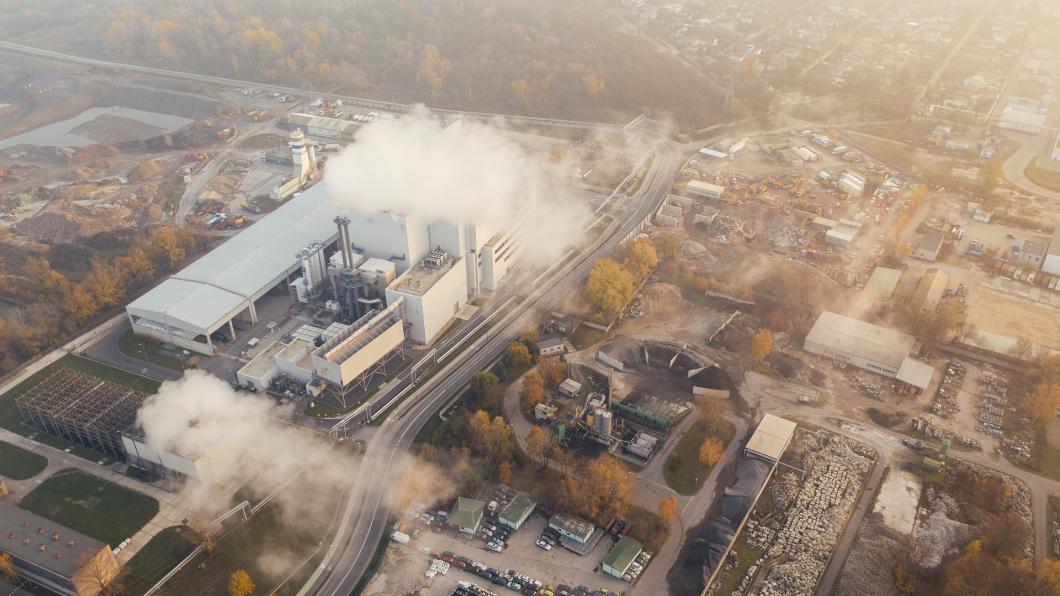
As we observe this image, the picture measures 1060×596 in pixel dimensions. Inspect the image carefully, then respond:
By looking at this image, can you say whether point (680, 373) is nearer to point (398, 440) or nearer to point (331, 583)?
point (398, 440)

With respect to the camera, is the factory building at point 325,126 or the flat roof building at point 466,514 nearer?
the flat roof building at point 466,514

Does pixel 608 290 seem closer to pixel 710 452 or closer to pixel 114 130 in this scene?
pixel 710 452

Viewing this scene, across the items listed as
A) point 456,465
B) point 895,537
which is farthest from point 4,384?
point 895,537

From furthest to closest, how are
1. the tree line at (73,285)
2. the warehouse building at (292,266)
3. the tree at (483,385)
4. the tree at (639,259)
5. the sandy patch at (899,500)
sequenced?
the tree at (639,259) < the warehouse building at (292,266) < the tree line at (73,285) < the tree at (483,385) < the sandy patch at (899,500)

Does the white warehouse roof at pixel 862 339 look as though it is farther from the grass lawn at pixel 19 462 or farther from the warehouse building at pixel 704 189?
the grass lawn at pixel 19 462

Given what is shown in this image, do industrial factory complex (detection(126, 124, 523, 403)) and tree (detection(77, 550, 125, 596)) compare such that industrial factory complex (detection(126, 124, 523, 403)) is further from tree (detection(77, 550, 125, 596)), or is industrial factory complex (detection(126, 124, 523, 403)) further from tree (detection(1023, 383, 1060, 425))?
tree (detection(1023, 383, 1060, 425))

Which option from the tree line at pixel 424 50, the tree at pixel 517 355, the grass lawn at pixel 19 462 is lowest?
the grass lawn at pixel 19 462

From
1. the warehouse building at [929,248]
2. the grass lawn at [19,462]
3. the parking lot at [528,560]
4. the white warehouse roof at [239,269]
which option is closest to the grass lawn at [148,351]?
the white warehouse roof at [239,269]

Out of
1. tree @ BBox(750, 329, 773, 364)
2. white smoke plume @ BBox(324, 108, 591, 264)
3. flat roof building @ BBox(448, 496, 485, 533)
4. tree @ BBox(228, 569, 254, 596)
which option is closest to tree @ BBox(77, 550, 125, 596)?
tree @ BBox(228, 569, 254, 596)
